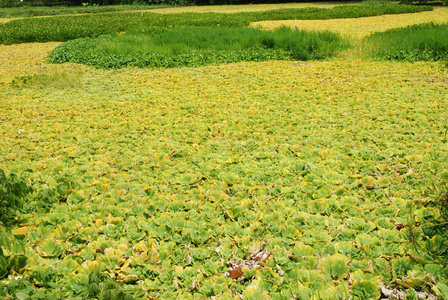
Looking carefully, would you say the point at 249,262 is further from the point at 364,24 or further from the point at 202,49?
the point at 364,24

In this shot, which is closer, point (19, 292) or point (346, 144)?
point (19, 292)

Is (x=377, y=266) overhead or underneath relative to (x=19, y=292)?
underneath

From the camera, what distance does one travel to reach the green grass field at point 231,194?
6.25 feet

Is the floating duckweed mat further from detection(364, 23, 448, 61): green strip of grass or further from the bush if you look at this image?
detection(364, 23, 448, 61): green strip of grass

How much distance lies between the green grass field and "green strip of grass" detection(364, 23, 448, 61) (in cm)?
231

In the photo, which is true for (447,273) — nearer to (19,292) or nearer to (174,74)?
(19,292)

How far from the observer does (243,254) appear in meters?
2.13

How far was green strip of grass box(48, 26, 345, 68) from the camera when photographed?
8039 millimetres

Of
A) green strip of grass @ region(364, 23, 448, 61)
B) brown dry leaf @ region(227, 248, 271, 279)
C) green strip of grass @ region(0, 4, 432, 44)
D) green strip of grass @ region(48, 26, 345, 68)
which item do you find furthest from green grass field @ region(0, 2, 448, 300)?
green strip of grass @ region(0, 4, 432, 44)

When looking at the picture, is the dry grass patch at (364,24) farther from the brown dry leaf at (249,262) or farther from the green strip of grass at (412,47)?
the brown dry leaf at (249,262)

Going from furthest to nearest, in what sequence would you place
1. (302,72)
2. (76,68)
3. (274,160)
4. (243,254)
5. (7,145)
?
(76,68), (302,72), (7,145), (274,160), (243,254)

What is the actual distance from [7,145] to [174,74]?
3806 millimetres

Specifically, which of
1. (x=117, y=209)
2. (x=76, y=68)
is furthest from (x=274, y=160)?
(x=76, y=68)

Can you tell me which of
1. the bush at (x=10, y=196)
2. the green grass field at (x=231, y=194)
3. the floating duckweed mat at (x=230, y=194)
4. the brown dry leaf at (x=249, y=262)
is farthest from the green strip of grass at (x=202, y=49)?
the brown dry leaf at (x=249, y=262)
